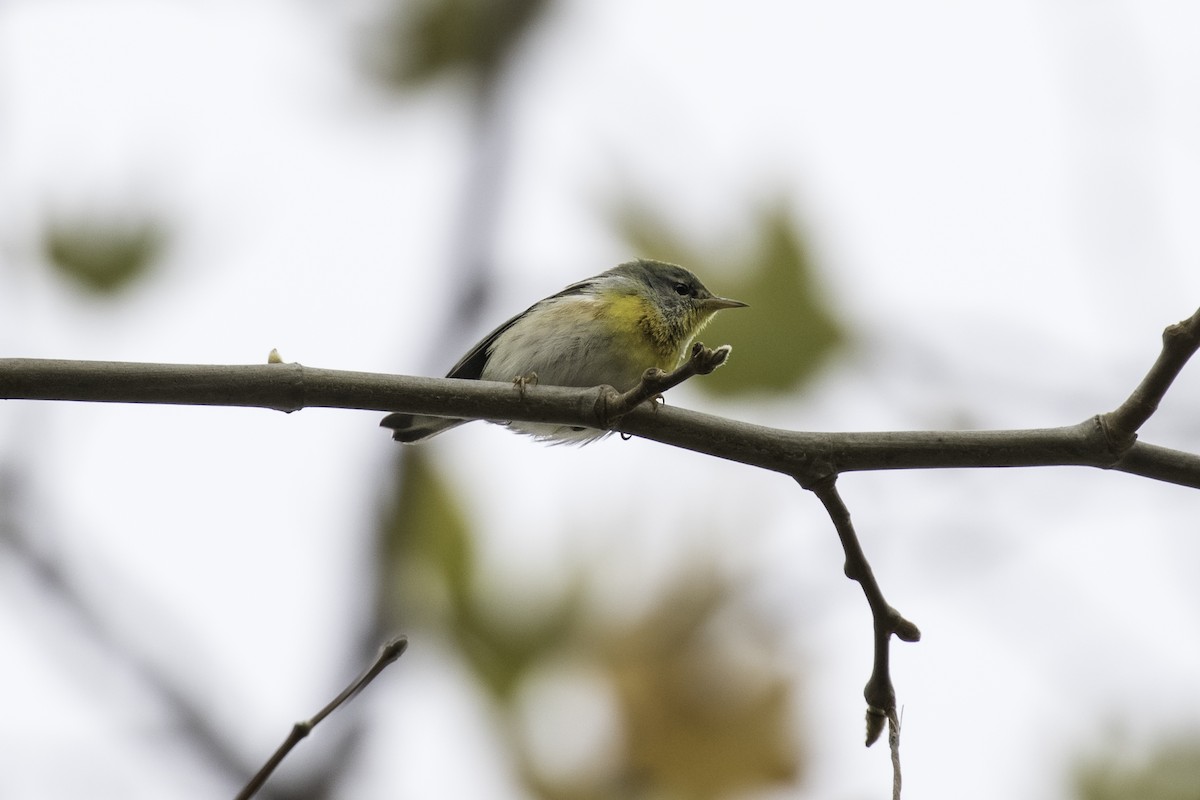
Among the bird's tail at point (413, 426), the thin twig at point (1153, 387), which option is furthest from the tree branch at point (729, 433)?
the bird's tail at point (413, 426)

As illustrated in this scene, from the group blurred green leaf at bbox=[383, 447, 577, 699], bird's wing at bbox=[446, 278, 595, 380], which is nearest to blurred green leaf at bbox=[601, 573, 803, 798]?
blurred green leaf at bbox=[383, 447, 577, 699]

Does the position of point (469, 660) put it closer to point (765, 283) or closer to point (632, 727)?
point (632, 727)

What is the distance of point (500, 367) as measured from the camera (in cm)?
467

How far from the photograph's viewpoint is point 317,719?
5.67 feet

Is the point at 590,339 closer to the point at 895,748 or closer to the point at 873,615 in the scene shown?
the point at 873,615

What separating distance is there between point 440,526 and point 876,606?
114 cm

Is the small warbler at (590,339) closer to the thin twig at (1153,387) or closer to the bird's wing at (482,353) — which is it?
the bird's wing at (482,353)

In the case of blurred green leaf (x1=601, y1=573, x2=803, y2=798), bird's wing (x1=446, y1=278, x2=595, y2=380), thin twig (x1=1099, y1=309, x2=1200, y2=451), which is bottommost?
blurred green leaf (x1=601, y1=573, x2=803, y2=798)

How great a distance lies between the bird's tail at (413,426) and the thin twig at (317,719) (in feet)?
7.00

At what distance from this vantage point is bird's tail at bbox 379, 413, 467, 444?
13.2ft

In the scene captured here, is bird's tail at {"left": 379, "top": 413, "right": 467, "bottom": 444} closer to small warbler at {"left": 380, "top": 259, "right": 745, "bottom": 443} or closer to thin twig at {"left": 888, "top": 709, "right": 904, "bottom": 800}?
small warbler at {"left": 380, "top": 259, "right": 745, "bottom": 443}

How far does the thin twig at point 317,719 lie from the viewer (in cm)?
163

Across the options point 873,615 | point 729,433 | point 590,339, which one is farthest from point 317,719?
point 590,339

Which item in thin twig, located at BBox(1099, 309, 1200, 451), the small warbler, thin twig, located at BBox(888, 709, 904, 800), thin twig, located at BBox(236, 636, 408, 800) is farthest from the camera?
the small warbler
